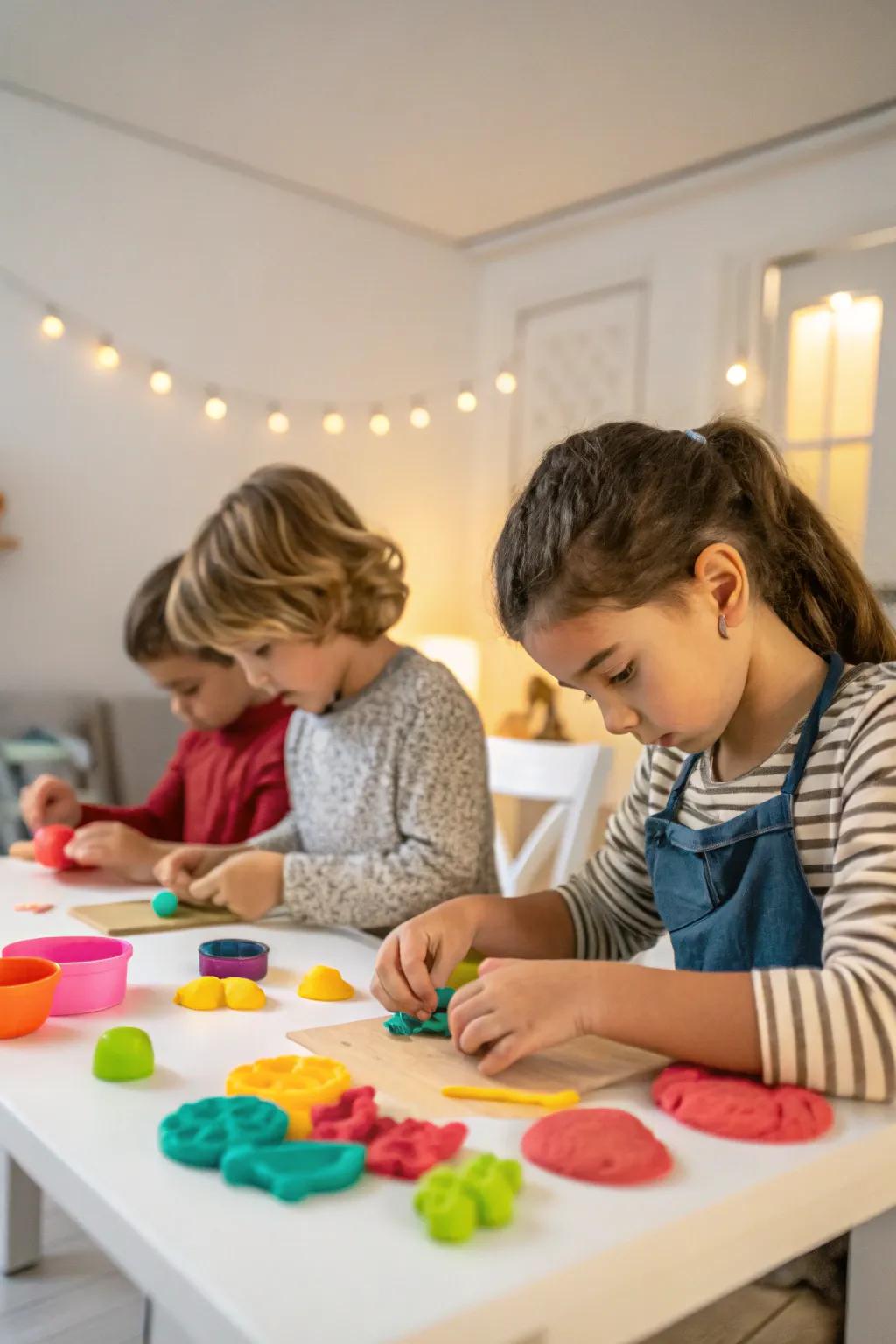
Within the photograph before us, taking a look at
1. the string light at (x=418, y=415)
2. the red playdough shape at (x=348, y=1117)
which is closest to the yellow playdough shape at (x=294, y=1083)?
the red playdough shape at (x=348, y=1117)

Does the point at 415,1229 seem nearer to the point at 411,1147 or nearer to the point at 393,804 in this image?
the point at 411,1147

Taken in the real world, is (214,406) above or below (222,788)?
above

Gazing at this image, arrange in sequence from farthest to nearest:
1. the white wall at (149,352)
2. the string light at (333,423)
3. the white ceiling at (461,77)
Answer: the string light at (333,423)
the white wall at (149,352)
the white ceiling at (461,77)

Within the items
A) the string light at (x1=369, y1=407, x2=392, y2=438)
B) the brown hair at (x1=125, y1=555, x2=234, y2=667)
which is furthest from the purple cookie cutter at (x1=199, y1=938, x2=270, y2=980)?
the string light at (x1=369, y1=407, x2=392, y2=438)

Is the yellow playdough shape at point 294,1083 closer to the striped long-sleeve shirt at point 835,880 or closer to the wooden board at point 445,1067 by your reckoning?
the wooden board at point 445,1067

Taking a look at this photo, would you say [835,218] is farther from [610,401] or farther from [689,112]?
[610,401]

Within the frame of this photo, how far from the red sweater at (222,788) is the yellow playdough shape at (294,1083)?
0.93m

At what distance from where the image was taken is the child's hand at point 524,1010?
2.14 ft

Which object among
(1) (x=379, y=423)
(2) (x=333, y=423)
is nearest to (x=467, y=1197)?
(2) (x=333, y=423)

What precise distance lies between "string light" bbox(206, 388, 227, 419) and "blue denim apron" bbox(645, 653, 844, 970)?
2.52 meters

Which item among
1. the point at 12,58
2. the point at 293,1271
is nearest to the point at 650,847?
the point at 293,1271

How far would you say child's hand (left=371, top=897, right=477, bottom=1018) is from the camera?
78 cm

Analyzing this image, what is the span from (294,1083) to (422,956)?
A: 200 millimetres

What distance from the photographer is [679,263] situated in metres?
3.16
